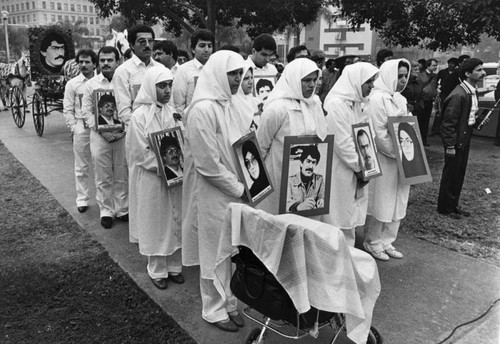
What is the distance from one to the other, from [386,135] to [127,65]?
9.47 feet

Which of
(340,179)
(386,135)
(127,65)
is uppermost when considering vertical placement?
(127,65)

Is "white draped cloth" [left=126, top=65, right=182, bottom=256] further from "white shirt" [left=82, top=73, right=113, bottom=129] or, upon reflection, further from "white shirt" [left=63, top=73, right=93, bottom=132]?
"white shirt" [left=63, top=73, right=93, bottom=132]

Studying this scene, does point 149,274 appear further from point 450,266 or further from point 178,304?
point 450,266

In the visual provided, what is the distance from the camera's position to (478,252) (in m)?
5.10

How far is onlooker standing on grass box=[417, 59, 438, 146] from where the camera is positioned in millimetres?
10695

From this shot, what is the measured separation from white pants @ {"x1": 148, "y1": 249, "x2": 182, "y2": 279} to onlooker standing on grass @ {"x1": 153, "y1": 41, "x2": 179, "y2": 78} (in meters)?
3.11

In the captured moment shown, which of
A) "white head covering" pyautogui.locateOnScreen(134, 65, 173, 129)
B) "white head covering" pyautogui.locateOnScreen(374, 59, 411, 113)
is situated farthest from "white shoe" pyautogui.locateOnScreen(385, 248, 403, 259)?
"white head covering" pyautogui.locateOnScreen(134, 65, 173, 129)

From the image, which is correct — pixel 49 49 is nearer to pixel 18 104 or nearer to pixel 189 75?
pixel 18 104

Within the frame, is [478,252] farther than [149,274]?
Yes

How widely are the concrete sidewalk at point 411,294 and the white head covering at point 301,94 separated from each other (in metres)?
1.55

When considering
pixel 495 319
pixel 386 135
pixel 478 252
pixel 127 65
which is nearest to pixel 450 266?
pixel 478 252

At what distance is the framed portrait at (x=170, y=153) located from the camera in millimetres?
3863

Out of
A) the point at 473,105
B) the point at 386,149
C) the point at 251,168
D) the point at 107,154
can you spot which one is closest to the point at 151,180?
the point at 251,168

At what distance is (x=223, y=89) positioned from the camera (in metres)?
3.38
